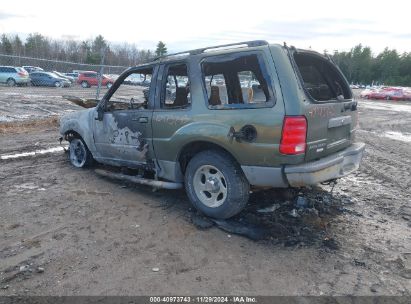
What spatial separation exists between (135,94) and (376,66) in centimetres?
8379

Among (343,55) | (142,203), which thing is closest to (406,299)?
(142,203)

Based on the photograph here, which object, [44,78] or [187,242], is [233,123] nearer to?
[187,242]

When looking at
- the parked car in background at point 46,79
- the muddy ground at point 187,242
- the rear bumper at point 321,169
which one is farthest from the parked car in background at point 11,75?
the rear bumper at point 321,169

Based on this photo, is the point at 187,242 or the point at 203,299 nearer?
the point at 203,299

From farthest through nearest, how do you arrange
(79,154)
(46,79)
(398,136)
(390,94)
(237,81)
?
(390,94)
(46,79)
(398,136)
(79,154)
(237,81)

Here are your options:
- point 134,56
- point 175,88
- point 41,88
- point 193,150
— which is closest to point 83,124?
point 175,88

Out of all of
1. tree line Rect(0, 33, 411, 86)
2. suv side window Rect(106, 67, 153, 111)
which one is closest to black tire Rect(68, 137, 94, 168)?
suv side window Rect(106, 67, 153, 111)

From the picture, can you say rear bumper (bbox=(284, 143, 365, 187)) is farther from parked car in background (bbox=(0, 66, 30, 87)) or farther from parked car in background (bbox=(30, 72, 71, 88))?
parked car in background (bbox=(30, 72, 71, 88))

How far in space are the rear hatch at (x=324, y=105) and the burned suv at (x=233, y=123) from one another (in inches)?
0.5

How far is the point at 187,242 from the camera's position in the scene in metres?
3.78

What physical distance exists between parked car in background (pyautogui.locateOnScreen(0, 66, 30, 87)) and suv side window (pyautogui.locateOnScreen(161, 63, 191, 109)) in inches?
1063

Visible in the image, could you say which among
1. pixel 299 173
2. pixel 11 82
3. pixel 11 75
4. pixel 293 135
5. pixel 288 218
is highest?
pixel 11 75

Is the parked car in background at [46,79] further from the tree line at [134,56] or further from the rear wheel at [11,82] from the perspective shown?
the tree line at [134,56]

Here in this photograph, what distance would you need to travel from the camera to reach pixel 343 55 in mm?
84750
